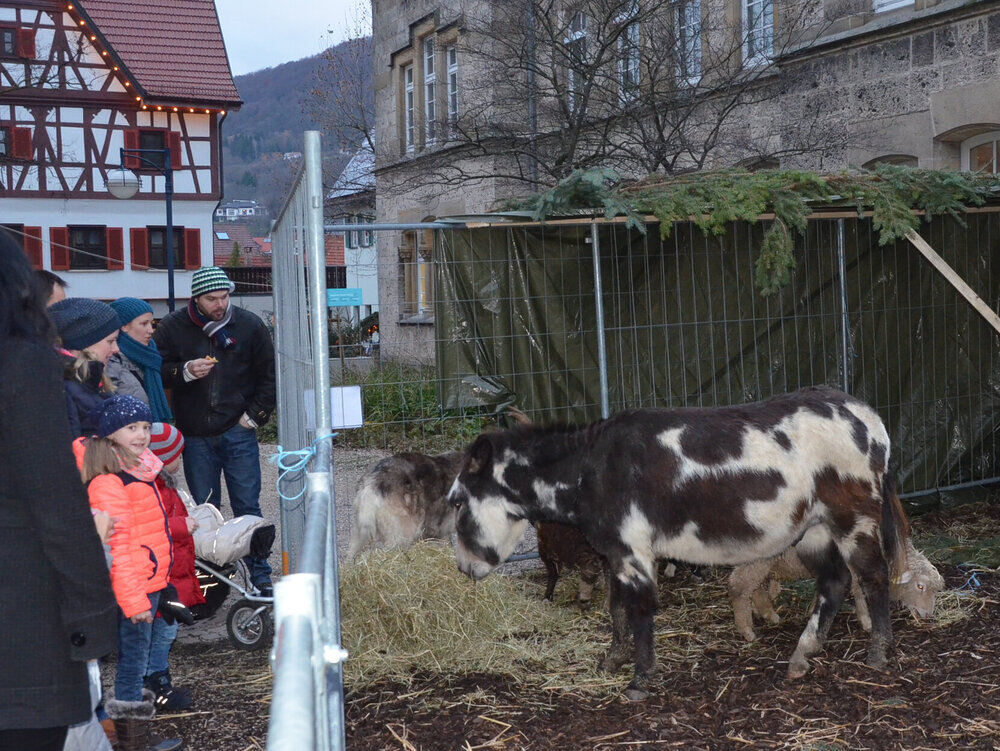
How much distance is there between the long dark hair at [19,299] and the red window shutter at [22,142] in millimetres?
34871

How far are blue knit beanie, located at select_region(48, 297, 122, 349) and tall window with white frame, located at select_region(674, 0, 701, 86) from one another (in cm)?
872

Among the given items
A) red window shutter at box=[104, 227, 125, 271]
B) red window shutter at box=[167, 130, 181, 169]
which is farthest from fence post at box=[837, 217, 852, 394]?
red window shutter at box=[167, 130, 181, 169]

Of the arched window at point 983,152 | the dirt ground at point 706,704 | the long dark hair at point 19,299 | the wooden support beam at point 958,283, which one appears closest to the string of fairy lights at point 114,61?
the arched window at point 983,152

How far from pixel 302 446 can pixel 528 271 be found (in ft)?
10.1

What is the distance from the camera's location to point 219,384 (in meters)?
6.28

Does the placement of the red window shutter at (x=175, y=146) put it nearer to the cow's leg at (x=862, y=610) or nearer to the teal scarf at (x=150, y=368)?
the teal scarf at (x=150, y=368)

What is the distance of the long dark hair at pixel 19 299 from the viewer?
2.61 metres

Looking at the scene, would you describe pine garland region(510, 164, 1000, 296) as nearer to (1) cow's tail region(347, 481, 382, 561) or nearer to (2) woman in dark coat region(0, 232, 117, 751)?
(1) cow's tail region(347, 481, 382, 561)

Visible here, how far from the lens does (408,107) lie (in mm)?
22391

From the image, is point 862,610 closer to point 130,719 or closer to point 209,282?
point 130,719

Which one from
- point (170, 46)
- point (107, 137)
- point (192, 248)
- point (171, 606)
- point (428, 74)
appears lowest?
point (171, 606)

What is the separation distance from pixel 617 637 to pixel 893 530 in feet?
5.44

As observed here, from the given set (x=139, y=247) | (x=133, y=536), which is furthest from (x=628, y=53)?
(x=139, y=247)

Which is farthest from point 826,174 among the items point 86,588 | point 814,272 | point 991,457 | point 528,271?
point 86,588
